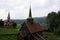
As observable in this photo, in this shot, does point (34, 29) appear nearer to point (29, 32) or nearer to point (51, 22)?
point (29, 32)

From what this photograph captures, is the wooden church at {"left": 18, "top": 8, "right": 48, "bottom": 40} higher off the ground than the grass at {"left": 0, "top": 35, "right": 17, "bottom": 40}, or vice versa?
the wooden church at {"left": 18, "top": 8, "right": 48, "bottom": 40}

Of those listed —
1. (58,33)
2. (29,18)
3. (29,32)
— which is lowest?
(58,33)

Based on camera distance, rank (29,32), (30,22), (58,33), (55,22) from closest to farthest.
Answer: (29,32), (30,22), (58,33), (55,22)

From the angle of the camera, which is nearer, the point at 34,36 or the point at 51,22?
the point at 34,36

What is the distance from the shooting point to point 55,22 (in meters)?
65.2

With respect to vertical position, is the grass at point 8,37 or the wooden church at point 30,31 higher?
the wooden church at point 30,31

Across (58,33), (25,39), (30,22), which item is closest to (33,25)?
(30,22)

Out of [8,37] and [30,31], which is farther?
[8,37]

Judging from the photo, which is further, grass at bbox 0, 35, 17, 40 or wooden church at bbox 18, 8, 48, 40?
grass at bbox 0, 35, 17, 40

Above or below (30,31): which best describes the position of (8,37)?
below

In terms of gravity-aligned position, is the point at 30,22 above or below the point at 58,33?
above

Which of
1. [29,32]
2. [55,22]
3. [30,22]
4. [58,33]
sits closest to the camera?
[29,32]

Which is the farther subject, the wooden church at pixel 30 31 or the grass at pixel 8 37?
the grass at pixel 8 37

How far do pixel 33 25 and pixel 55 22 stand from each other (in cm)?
2831
